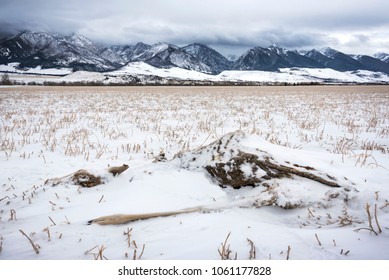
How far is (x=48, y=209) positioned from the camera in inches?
126

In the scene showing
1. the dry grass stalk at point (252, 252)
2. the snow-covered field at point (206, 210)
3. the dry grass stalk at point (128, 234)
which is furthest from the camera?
the dry grass stalk at point (128, 234)

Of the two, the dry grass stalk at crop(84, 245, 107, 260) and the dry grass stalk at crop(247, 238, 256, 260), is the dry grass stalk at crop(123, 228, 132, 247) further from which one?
the dry grass stalk at crop(247, 238, 256, 260)

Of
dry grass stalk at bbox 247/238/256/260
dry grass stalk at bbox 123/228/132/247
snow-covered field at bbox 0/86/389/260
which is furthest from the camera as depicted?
dry grass stalk at bbox 123/228/132/247

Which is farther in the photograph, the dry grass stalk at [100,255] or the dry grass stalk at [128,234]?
the dry grass stalk at [128,234]

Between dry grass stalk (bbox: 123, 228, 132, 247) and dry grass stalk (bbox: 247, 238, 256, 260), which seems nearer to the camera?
dry grass stalk (bbox: 247, 238, 256, 260)

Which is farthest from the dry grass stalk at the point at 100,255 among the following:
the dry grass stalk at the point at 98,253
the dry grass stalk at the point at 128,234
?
the dry grass stalk at the point at 128,234

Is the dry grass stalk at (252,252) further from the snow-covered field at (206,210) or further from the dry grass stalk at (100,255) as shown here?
the dry grass stalk at (100,255)

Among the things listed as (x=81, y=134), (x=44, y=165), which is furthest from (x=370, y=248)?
(x=81, y=134)

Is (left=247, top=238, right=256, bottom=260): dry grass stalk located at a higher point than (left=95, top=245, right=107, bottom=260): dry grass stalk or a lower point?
higher

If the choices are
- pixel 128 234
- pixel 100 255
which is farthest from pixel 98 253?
pixel 128 234

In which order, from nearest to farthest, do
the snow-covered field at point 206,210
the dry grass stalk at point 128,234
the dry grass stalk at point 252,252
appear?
the dry grass stalk at point 252,252
the snow-covered field at point 206,210
the dry grass stalk at point 128,234

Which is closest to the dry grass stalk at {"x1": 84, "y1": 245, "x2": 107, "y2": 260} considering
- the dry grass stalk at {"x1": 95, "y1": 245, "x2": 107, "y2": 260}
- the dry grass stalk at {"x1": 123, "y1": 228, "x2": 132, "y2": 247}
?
the dry grass stalk at {"x1": 95, "y1": 245, "x2": 107, "y2": 260}

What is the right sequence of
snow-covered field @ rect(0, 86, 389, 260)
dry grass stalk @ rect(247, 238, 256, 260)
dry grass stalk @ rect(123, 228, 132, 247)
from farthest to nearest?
1. dry grass stalk @ rect(123, 228, 132, 247)
2. snow-covered field @ rect(0, 86, 389, 260)
3. dry grass stalk @ rect(247, 238, 256, 260)

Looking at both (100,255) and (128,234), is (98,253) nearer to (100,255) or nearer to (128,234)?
(100,255)
